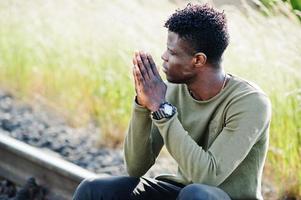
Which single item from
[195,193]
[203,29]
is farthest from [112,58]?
[195,193]

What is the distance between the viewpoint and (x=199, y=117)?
13.5 ft

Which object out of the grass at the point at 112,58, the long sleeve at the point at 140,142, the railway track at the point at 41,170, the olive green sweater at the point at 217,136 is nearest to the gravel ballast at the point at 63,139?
the grass at the point at 112,58

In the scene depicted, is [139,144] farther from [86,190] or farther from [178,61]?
[178,61]

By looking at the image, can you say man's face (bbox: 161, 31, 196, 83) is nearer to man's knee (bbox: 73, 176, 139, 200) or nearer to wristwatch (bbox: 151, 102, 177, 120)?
wristwatch (bbox: 151, 102, 177, 120)

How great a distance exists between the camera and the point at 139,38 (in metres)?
7.17

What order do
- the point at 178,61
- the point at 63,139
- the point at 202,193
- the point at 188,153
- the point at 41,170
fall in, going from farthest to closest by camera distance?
the point at 63,139 < the point at 41,170 < the point at 178,61 < the point at 188,153 < the point at 202,193

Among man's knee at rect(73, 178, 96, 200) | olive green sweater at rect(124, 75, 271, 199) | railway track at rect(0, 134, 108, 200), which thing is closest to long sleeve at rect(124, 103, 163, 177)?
olive green sweater at rect(124, 75, 271, 199)

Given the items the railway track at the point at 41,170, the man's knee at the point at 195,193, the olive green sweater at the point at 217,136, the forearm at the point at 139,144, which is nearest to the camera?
the man's knee at the point at 195,193

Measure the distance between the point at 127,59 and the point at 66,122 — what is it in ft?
2.24

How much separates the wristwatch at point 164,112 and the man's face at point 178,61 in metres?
0.14

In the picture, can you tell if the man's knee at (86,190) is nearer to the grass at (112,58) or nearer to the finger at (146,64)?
the finger at (146,64)

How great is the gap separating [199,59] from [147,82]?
0.25m

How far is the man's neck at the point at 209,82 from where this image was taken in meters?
4.05

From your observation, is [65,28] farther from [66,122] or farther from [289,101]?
[289,101]
